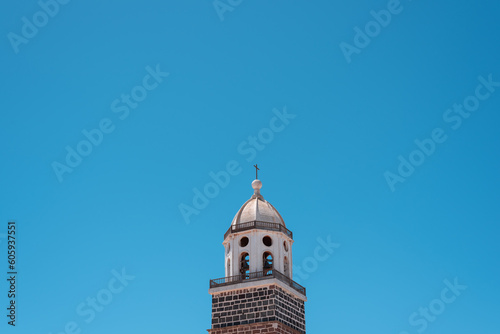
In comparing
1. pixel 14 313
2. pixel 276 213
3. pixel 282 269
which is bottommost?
pixel 14 313

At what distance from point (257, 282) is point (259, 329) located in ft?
7.98

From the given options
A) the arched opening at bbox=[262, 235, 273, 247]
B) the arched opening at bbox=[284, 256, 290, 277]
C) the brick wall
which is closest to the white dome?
the arched opening at bbox=[262, 235, 273, 247]

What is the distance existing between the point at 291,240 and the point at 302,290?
113 inches

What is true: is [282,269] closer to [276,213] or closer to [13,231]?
[276,213]

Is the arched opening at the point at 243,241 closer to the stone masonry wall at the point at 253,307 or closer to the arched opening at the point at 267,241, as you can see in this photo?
the arched opening at the point at 267,241

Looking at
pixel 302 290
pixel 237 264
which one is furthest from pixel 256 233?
pixel 302 290

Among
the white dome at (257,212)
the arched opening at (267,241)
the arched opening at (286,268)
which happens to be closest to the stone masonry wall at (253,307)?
the arched opening at (286,268)

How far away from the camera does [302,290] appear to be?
121ft

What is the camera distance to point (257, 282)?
114ft

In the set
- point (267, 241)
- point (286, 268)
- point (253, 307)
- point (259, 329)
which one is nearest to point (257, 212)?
point (267, 241)

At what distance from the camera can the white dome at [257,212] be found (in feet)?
122

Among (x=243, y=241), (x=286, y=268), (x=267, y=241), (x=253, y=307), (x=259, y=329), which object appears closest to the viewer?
(x=259, y=329)

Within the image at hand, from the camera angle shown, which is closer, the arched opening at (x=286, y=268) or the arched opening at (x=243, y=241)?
the arched opening at (x=243, y=241)

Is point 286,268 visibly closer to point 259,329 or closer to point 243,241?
point 243,241
